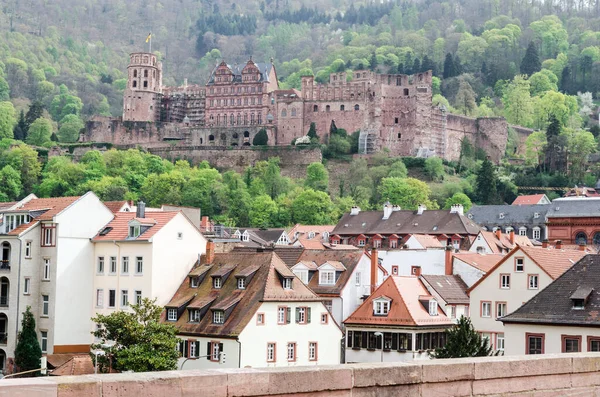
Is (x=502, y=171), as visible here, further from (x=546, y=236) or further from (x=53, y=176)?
(x=53, y=176)

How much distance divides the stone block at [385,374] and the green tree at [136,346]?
25.4 metres

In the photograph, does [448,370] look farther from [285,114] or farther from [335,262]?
[285,114]

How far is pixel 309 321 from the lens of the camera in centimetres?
4306

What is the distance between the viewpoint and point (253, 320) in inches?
1619

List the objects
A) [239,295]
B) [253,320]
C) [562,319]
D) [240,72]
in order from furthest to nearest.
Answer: [240,72]
[239,295]
[253,320]
[562,319]

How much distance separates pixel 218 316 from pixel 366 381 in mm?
31544

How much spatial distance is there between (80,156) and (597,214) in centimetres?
7596

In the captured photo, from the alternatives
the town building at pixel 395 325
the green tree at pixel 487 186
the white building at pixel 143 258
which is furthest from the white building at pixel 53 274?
the green tree at pixel 487 186

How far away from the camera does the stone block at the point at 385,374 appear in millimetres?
11047

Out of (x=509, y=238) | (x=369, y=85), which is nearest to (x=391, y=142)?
(x=369, y=85)

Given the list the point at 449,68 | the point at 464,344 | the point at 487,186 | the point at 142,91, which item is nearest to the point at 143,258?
the point at 464,344

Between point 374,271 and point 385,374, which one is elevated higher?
point 374,271

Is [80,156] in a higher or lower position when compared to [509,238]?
higher

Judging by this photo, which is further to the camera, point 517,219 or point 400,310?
point 517,219
